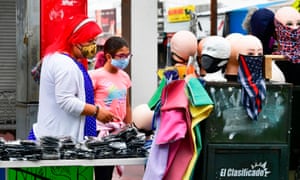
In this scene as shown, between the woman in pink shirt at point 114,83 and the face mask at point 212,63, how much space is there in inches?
54.8

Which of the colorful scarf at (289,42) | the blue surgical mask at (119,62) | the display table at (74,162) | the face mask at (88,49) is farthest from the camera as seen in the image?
the blue surgical mask at (119,62)

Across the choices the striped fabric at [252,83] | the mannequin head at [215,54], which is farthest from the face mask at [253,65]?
the mannequin head at [215,54]

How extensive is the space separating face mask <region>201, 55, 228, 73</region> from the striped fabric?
150 millimetres

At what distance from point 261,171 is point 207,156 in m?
0.31

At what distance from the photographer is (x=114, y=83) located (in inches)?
183

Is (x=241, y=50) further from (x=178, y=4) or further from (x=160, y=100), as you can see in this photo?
(x=178, y=4)

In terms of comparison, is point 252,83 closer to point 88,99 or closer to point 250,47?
point 250,47

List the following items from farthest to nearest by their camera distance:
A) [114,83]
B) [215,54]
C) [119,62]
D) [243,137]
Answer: [114,83] → [119,62] → [215,54] → [243,137]

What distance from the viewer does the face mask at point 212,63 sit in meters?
3.20

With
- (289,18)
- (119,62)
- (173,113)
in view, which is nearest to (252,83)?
(173,113)

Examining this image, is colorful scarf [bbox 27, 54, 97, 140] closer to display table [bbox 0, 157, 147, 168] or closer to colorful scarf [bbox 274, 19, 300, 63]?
display table [bbox 0, 157, 147, 168]

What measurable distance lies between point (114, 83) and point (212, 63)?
158cm

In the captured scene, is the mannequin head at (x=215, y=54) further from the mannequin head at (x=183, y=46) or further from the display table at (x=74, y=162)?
the display table at (x=74, y=162)

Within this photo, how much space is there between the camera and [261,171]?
3.06 metres
